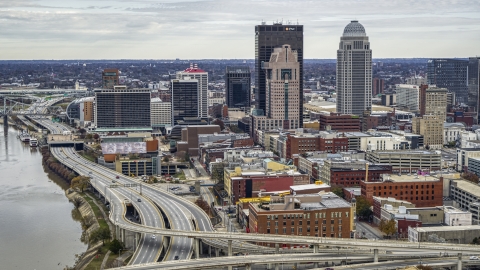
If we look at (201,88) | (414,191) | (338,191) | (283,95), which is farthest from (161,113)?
(414,191)

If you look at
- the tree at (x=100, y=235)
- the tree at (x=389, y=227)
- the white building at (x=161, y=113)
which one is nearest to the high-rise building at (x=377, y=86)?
the white building at (x=161, y=113)

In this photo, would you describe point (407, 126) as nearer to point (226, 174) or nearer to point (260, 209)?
point (226, 174)

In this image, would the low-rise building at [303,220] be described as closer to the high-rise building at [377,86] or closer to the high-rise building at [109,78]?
the high-rise building at [109,78]

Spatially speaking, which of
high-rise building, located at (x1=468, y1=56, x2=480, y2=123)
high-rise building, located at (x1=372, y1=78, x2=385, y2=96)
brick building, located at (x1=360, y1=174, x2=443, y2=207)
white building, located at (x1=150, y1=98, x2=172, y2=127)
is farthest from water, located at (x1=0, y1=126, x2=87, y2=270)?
high-rise building, located at (x1=372, y1=78, x2=385, y2=96)

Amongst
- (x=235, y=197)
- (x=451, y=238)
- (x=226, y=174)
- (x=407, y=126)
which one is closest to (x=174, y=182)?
(x=226, y=174)

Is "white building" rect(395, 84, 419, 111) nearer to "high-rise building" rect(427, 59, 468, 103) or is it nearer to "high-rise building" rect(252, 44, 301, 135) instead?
"high-rise building" rect(427, 59, 468, 103)
